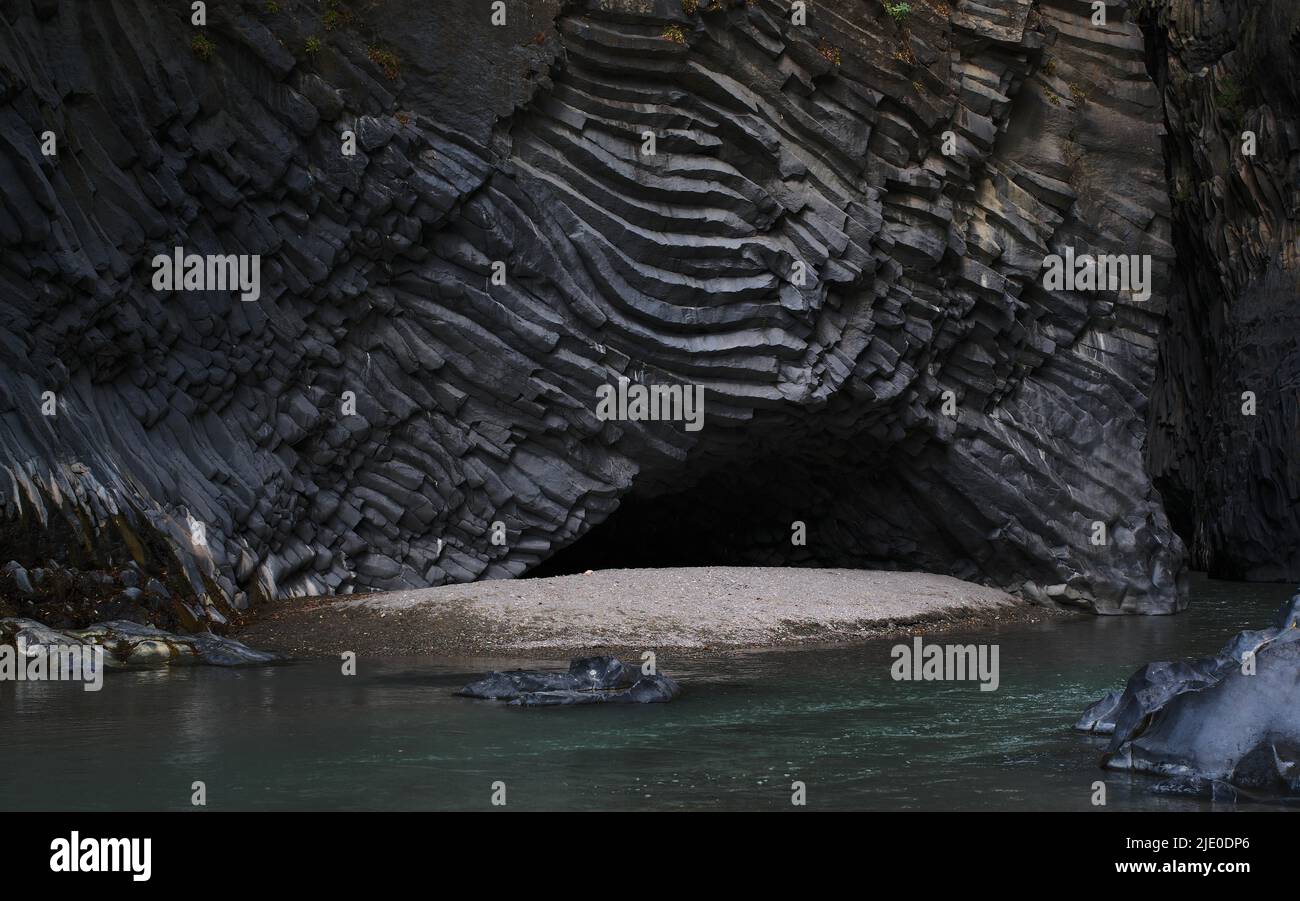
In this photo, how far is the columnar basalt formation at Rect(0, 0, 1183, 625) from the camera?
18.6 meters

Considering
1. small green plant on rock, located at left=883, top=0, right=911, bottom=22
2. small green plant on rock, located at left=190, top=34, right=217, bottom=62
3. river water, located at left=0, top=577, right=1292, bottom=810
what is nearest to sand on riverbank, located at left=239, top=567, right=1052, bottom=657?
river water, located at left=0, top=577, right=1292, bottom=810

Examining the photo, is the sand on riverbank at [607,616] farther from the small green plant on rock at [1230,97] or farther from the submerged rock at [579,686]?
the small green plant on rock at [1230,97]

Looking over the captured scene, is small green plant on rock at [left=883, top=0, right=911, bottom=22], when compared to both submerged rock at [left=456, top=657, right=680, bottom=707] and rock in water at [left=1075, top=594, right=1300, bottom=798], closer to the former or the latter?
submerged rock at [left=456, top=657, right=680, bottom=707]

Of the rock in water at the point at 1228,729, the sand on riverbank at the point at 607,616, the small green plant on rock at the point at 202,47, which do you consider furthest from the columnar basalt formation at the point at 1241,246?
the rock in water at the point at 1228,729

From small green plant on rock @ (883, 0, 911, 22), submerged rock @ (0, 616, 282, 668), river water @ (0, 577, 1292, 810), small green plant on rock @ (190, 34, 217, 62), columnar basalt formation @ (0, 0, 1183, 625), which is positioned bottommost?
river water @ (0, 577, 1292, 810)

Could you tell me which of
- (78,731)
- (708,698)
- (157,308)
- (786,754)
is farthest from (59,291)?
(786,754)

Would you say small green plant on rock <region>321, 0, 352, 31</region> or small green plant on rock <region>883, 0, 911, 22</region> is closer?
small green plant on rock <region>321, 0, 352, 31</region>

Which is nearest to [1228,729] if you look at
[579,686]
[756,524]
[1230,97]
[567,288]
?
[579,686]

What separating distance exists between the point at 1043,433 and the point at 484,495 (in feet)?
35.4

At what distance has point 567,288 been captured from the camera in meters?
22.6

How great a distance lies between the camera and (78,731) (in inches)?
419

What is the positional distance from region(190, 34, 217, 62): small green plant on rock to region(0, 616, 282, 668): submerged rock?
8665 mm

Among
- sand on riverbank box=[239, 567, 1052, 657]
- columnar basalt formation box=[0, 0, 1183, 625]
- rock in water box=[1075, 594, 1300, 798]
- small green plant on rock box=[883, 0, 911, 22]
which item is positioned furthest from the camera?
small green plant on rock box=[883, 0, 911, 22]

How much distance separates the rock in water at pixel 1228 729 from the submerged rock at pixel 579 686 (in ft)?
14.8
